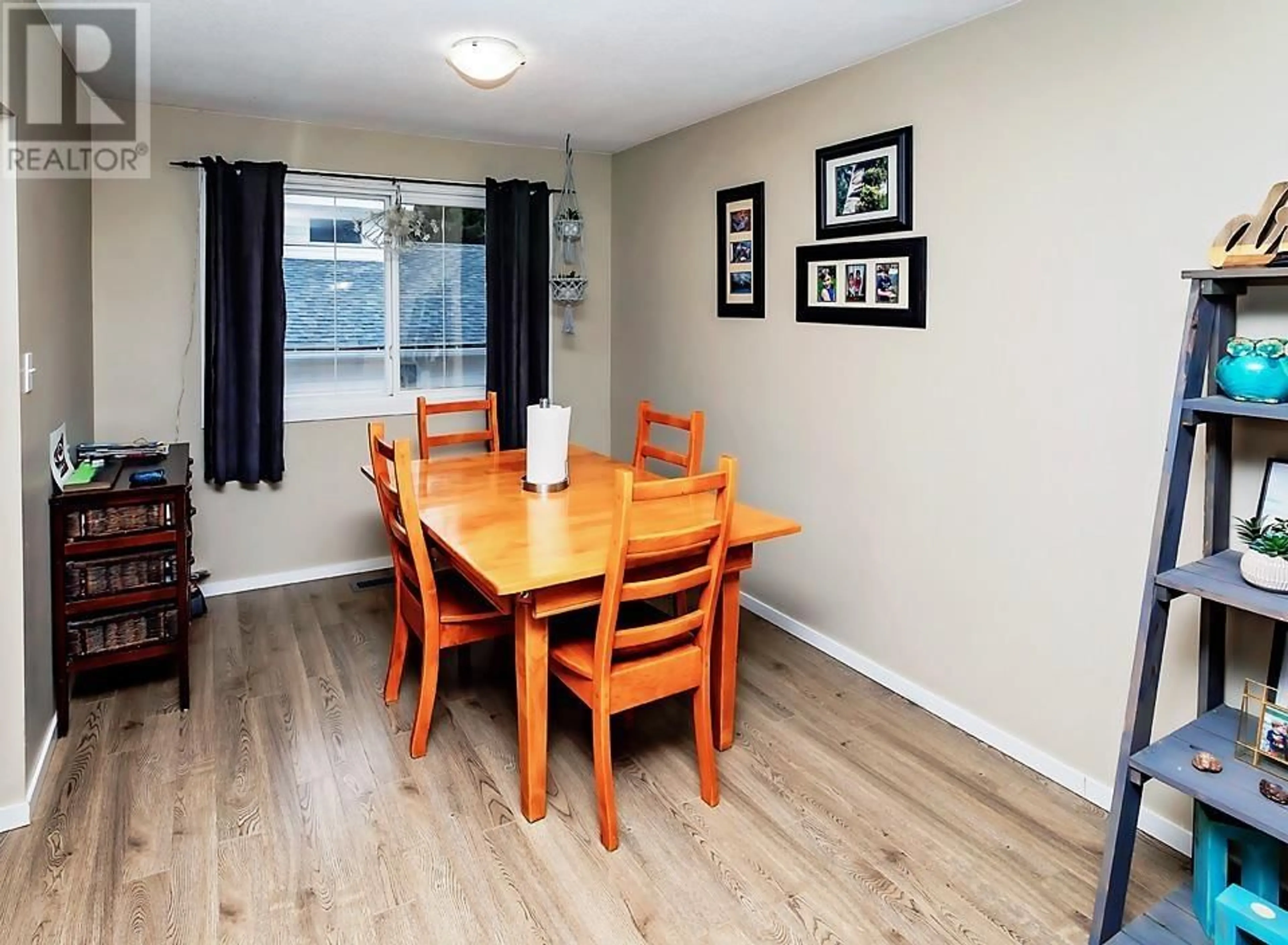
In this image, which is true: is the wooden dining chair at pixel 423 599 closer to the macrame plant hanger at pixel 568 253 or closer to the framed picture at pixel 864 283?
the framed picture at pixel 864 283

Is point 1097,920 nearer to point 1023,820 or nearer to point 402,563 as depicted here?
point 1023,820

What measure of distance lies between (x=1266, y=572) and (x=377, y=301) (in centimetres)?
396

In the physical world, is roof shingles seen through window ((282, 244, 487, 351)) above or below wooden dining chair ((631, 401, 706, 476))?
above

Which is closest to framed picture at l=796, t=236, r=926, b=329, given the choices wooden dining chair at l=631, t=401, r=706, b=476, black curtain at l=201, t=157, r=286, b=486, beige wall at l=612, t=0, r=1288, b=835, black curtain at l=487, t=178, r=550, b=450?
beige wall at l=612, t=0, r=1288, b=835

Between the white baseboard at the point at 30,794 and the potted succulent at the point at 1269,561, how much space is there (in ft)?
9.95

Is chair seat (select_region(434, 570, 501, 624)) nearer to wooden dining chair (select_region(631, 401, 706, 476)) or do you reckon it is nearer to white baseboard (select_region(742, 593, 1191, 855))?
wooden dining chair (select_region(631, 401, 706, 476))

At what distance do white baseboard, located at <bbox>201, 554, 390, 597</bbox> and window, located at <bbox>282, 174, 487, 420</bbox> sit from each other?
79cm

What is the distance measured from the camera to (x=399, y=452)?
2.48 metres

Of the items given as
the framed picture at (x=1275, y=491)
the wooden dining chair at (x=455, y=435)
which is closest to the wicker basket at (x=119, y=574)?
the wooden dining chair at (x=455, y=435)

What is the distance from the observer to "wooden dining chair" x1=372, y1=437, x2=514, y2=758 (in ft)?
8.25

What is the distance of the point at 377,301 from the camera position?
4.46m

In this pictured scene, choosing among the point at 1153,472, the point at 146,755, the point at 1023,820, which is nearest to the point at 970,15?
the point at 1153,472

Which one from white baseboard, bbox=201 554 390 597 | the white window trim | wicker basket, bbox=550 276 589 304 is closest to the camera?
the white window trim

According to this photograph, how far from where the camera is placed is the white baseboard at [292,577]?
4223mm
